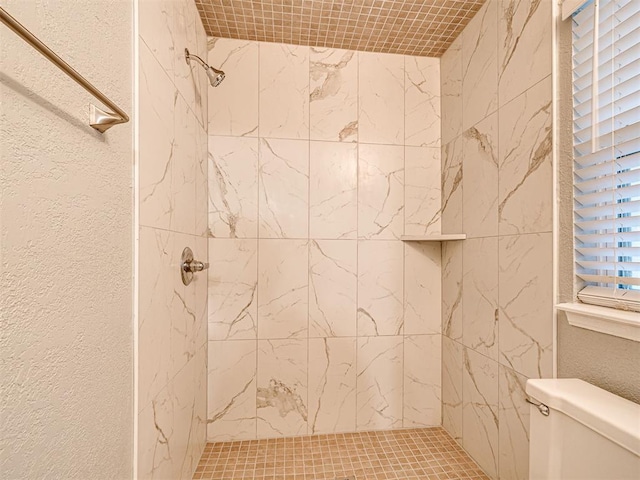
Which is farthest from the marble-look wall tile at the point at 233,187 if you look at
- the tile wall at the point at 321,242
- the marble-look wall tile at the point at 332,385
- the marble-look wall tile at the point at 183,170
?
the marble-look wall tile at the point at 332,385

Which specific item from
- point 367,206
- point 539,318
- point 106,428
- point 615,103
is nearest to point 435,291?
point 367,206

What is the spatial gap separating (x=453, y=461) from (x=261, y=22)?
220 cm

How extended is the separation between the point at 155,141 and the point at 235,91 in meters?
0.85

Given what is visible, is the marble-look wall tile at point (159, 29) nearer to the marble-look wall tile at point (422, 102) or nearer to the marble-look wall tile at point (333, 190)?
the marble-look wall tile at point (333, 190)

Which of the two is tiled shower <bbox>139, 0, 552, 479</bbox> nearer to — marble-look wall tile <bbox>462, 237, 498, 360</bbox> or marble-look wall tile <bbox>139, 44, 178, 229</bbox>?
marble-look wall tile <bbox>462, 237, 498, 360</bbox>

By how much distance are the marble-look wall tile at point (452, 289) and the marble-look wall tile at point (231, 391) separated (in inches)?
39.9

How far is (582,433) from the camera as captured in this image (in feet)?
2.45

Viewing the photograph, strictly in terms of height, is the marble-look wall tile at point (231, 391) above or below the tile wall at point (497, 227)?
below

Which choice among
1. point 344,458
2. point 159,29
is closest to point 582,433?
point 344,458

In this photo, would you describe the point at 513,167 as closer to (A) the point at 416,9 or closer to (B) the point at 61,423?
(A) the point at 416,9

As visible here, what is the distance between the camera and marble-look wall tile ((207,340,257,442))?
1.67 metres

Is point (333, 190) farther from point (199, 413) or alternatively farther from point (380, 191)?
point (199, 413)

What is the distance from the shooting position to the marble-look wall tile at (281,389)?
5.55 feet

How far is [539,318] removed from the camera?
1.11 meters
